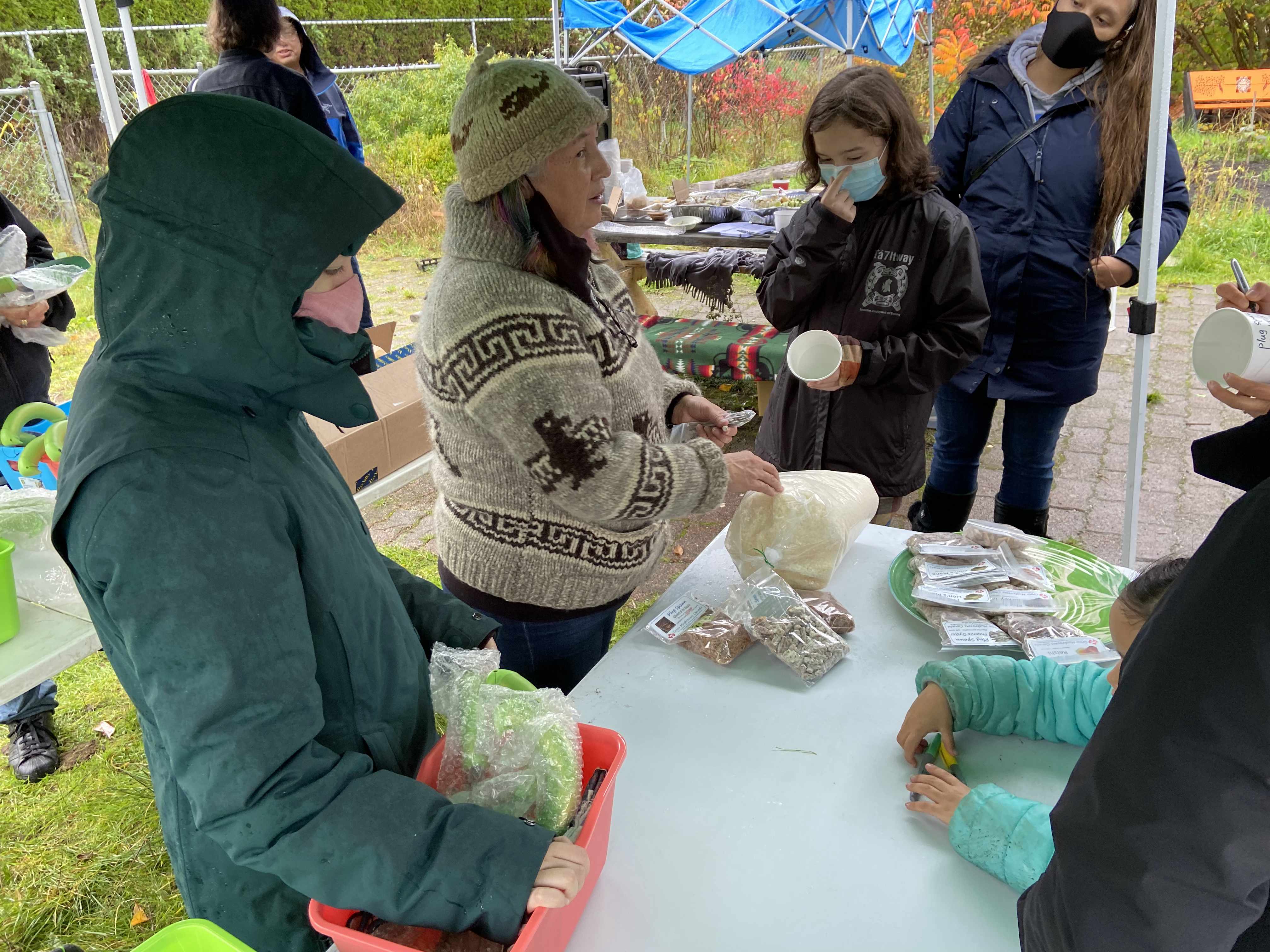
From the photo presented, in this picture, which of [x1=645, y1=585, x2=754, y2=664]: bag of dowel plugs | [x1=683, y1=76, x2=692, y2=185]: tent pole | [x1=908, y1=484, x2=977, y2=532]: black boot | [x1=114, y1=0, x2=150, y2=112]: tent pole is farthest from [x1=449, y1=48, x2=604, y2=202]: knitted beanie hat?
[x1=683, y1=76, x2=692, y2=185]: tent pole

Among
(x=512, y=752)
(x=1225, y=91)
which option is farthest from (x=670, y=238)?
(x=1225, y=91)

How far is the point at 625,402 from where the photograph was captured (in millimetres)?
1488

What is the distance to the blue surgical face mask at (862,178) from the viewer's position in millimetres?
2064

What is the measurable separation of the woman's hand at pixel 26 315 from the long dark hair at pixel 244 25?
1.77 m

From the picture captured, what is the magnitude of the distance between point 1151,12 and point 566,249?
1735 mm

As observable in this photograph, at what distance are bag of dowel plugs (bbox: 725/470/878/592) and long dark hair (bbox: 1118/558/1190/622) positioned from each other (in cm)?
51

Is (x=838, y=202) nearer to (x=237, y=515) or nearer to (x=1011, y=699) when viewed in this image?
(x=1011, y=699)

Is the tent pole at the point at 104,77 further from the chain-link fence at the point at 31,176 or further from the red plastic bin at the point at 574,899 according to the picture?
the chain-link fence at the point at 31,176

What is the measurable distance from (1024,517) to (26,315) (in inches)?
120

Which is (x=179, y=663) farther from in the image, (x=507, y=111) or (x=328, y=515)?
(x=507, y=111)

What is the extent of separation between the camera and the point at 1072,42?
2170 mm

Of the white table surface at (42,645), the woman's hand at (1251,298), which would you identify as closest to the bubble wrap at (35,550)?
Answer: the white table surface at (42,645)

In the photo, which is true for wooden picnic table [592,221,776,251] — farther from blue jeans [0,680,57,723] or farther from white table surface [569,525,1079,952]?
white table surface [569,525,1079,952]

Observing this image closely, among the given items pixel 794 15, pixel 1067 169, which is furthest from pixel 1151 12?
pixel 794 15
